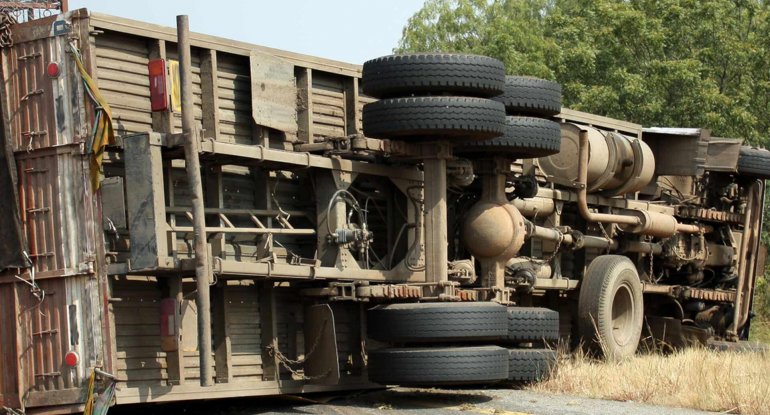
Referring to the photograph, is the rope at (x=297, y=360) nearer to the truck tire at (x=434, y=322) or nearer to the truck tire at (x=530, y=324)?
the truck tire at (x=434, y=322)

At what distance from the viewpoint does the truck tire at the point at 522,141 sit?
13727mm

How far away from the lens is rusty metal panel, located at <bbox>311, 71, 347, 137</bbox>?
13070 millimetres

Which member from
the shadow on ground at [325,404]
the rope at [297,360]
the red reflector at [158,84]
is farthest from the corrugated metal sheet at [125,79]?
the shadow on ground at [325,404]

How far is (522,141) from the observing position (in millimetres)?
13773

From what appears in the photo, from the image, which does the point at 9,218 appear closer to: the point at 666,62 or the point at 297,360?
the point at 297,360

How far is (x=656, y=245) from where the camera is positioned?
1756cm

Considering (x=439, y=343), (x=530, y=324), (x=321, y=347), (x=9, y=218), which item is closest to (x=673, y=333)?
(x=530, y=324)

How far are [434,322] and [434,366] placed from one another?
1.28ft

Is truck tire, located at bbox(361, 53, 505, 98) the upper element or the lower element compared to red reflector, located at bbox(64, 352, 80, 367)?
upper

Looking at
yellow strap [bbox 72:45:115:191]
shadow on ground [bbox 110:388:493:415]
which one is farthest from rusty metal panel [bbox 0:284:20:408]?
shadow on ground [bbox 110:388:493:415]

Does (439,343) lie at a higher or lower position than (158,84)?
lower

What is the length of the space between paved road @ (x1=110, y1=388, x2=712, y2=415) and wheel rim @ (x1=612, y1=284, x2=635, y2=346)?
10.5 ft

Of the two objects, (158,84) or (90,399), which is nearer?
(90,399)

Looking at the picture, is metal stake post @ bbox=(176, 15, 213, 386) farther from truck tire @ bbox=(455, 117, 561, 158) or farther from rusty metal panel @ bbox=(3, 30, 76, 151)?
truck tire @ bbox=(455, 117, 561, 158)
